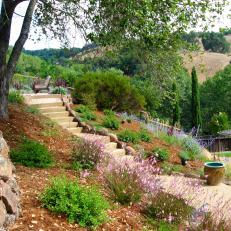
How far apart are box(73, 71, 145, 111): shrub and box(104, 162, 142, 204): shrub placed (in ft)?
35.7

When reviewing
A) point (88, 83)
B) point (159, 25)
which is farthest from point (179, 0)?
point (88, 83)

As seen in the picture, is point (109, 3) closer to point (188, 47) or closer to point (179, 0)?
point (179, 0)

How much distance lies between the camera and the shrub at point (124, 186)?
6.85 meters

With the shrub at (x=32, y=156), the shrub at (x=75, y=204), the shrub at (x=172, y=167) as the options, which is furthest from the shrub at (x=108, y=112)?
the shrub at (x=75, y=204)

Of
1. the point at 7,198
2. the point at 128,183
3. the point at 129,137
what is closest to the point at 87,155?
the point at 128,183

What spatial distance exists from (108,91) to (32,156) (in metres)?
10.6

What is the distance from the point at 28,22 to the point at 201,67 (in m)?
4.27

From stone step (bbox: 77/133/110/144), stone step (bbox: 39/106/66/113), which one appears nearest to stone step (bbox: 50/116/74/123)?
stone step (bbox: 39/106/66/113)

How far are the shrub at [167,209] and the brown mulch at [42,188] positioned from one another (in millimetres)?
226

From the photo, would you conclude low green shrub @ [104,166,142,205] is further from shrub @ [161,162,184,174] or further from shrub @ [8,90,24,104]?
Answer: shrub @ [8,90,24,104]

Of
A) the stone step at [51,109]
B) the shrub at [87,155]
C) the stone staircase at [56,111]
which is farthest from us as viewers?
the stone step at [51,109]

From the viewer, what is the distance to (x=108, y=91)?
18281mm

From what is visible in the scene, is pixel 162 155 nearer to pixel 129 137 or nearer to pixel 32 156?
pixel 129 137

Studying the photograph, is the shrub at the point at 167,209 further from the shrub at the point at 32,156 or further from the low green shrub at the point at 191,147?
the low green shrub at the point at 191,147
